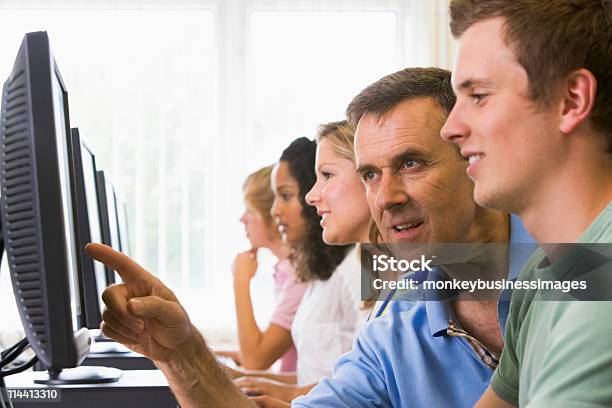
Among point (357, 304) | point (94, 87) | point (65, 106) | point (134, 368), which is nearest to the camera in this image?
point (65, 106)

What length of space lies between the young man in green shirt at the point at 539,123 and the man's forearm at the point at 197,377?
0.42 metres

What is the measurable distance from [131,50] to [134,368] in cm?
236

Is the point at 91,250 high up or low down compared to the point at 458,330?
up

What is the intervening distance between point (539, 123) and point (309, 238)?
170 centimetres

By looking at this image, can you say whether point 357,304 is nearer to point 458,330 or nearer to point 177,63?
point 458,330

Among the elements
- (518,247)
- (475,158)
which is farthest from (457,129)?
(518,247)

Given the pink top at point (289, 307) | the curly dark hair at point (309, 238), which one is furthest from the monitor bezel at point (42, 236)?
the pink top at point (289, 307)

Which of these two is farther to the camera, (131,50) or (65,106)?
(131,50)

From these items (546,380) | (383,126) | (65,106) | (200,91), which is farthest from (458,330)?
(200,91)

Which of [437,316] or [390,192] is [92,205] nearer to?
[390,192]

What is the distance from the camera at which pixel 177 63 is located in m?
3.82

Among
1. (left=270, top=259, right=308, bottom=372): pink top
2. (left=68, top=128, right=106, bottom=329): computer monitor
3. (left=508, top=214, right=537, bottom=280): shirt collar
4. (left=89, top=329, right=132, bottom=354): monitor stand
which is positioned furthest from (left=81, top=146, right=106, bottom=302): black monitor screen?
(left=270, top=259, right=308, bottom=372): pink top

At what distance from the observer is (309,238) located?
8.07ft

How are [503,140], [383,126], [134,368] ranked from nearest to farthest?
[503,140] < [383,126] < [134,368]
